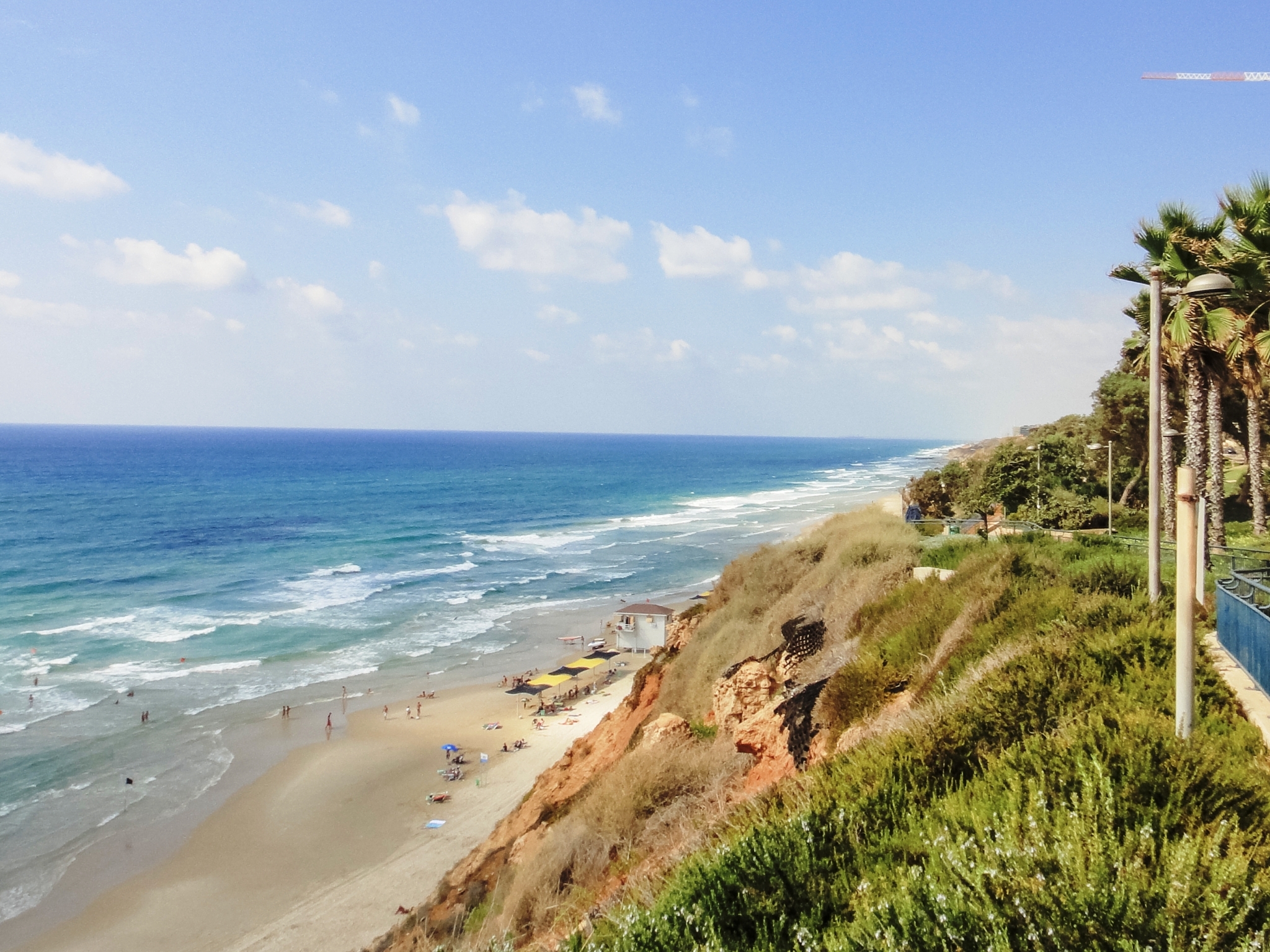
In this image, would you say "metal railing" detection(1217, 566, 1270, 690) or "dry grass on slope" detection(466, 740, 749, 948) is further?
"dry grass on slope" detection(466, 740, 749, 948)

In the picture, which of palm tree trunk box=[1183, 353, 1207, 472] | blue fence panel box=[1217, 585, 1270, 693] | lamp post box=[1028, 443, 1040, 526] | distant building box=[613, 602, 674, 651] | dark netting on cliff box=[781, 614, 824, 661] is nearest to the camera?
blue fence panel box=[1217, 585, 1270, 693]

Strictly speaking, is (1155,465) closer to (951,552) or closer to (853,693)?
(853,693)

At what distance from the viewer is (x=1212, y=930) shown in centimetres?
317

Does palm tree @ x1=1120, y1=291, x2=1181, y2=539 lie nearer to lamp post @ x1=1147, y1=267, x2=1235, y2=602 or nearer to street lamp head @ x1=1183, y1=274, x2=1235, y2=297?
lamp post @ x1=1147, y1=267, x2=1235, y2=602

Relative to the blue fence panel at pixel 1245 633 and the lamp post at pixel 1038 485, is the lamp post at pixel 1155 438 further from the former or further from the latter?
the lamp post at pixel 1038 485

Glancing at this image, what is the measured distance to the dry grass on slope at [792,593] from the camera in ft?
50.1

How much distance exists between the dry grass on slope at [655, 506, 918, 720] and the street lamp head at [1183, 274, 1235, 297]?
7294 mm

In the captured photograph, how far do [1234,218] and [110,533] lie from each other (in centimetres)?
8060

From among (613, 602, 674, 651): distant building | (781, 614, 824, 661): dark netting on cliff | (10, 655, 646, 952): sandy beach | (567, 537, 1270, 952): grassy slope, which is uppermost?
(567, 537, 1270, 952): grassy slope

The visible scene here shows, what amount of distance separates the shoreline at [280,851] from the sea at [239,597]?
82 cm

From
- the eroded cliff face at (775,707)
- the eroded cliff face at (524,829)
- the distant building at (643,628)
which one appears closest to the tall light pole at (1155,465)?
the eroded cliff face at (775,707)

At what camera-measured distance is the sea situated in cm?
2556

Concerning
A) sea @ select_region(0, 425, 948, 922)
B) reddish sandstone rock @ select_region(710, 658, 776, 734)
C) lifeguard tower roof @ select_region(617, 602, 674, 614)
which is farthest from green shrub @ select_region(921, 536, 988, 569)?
lifeguard tower roof @ select_region(617, 602, 674, 614)

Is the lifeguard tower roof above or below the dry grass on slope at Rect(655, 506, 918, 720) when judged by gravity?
below
